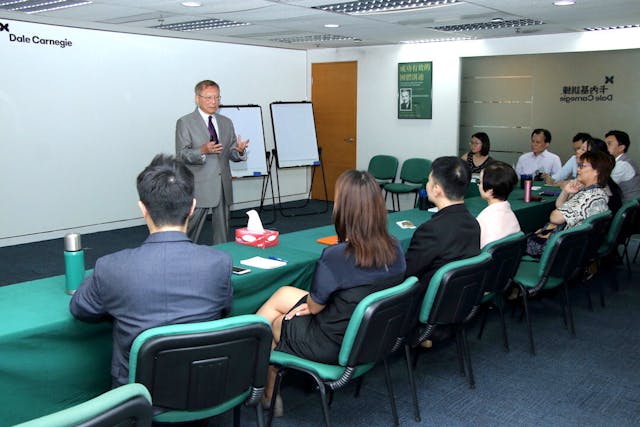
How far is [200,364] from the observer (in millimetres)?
1866

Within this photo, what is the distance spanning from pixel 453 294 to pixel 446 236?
1.09 feet

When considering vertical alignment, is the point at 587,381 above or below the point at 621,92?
below

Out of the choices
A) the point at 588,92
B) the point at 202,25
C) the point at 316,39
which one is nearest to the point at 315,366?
the point at 202,25

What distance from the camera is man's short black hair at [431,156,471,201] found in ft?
10.1

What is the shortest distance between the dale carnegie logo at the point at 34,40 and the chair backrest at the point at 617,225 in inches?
218

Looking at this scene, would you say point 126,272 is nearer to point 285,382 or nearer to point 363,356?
point 363,356

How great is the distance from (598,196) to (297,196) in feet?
18.9

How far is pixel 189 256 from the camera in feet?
6.51

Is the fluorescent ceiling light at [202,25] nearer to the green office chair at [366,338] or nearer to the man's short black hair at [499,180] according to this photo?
the man's short black hair at [499,180]

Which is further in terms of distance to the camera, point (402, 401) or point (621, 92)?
point (621, 92)

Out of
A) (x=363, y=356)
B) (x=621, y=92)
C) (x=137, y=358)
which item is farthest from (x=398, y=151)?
(x=137, y=358)

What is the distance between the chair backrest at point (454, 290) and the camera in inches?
106

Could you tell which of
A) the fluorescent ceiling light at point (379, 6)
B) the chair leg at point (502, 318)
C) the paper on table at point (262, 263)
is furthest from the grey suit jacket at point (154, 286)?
the fluorescent ceiling light at point (379, 6)

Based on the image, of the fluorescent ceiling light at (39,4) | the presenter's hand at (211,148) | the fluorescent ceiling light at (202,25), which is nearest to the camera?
the presenter's hand at (211,148)
